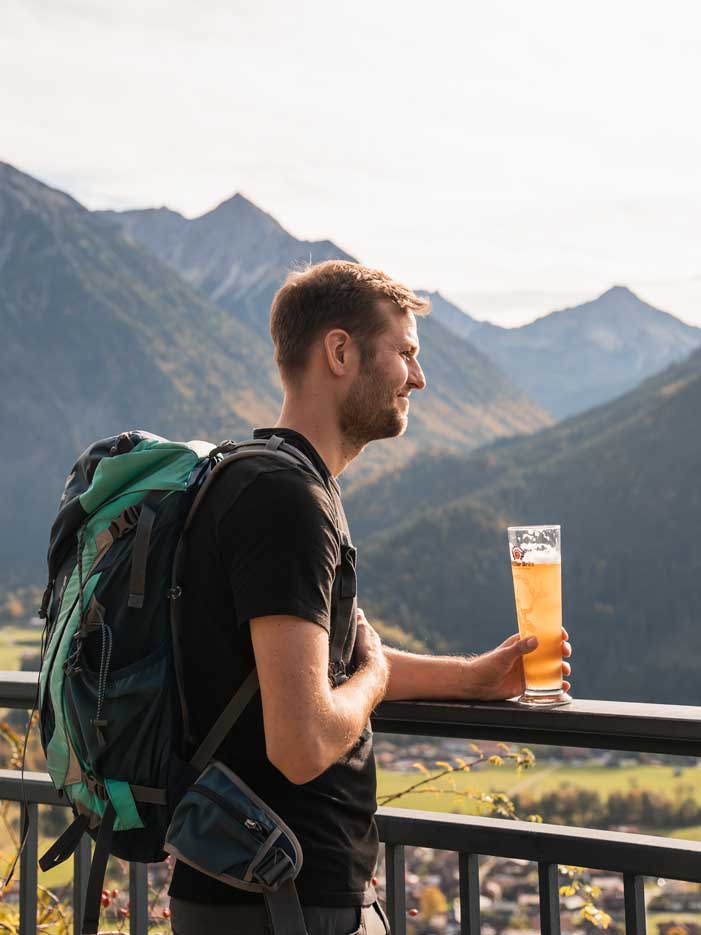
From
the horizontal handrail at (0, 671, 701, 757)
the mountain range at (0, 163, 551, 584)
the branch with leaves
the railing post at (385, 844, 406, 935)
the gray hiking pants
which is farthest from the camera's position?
the mountain range at (0, 163, 551, 584)

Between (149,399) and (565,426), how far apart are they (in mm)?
46797

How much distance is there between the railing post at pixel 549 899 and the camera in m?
1.54

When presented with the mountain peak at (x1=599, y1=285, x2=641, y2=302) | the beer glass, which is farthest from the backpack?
the mountain peak at (x1=599, y1=285, x2=641, y2=302)

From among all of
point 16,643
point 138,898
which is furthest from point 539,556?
point 16,643

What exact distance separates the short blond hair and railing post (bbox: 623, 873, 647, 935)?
0.80m

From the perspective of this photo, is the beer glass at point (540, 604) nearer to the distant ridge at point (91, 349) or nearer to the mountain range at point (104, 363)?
the mountain range at point (104, 363)

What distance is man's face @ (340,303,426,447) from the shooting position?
1.49m

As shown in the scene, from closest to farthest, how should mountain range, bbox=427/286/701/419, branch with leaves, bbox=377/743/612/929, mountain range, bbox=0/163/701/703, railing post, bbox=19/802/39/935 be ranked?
railing post, bbox=19/802/39/935 < branch with leaves, bbox=377/743/612/929 < mountain range, bbox=0/163/701/703 < mountain range, bbox=427/286/701/419

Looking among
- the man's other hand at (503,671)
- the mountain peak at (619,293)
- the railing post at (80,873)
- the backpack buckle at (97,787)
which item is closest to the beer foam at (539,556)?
the man's other hand at (503,671)

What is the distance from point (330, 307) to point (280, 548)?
42 centimetres

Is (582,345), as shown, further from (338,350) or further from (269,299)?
(338,350)

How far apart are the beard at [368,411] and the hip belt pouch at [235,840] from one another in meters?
0.49

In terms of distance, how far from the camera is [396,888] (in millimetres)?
1725

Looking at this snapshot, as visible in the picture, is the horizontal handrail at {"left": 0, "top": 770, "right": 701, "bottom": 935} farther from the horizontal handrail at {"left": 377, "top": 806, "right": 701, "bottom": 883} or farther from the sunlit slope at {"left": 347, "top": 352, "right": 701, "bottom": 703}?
the sunlit slope at {"left": 347, "top": 352, "right": 701, "bottom": 703}
